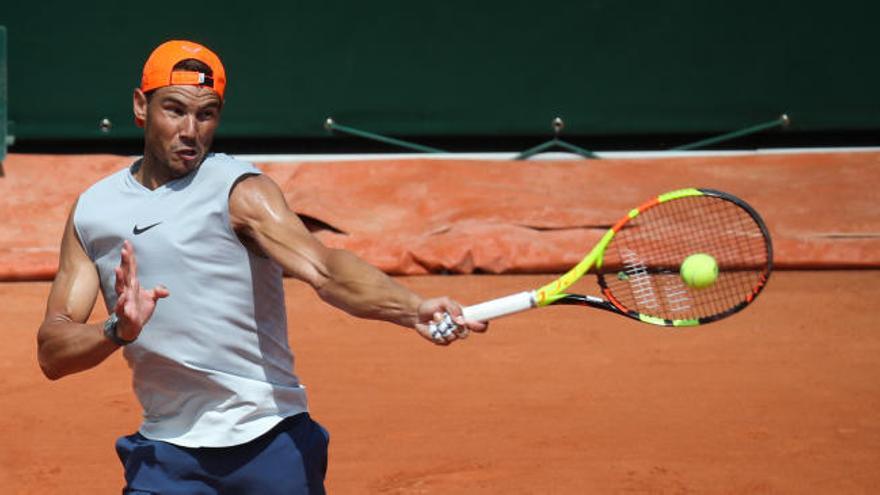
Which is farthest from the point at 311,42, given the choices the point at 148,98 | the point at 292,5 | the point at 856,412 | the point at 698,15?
the point at 148,98

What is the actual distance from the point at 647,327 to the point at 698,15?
11.2 feet

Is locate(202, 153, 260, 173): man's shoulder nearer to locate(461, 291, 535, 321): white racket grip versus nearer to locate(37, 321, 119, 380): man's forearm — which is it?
locate(37, 321, 119, 380): man's forearm

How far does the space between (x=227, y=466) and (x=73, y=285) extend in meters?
0.59

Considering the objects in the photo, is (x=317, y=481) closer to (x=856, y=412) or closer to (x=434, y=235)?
(x=856, y=412)

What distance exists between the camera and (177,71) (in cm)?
378

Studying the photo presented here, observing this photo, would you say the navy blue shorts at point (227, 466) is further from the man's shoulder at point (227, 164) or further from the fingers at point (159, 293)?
the man's shoulder at point (227, 164)

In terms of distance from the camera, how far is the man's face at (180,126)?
3.74m

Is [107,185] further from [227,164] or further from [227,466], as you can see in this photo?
[227,466]

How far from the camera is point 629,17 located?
35.0 ft

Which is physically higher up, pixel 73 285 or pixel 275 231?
pixel 275 231

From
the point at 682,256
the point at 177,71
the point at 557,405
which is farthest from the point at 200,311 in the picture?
the point at 682,256

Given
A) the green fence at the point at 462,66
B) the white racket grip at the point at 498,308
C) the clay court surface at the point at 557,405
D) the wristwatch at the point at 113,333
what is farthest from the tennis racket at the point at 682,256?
the wristwatch at the point at 113,333

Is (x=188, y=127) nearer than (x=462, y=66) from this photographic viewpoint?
Yes

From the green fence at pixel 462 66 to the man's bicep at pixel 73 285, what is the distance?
7.06 m
